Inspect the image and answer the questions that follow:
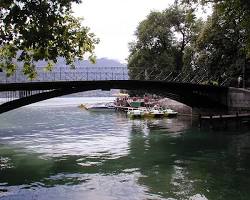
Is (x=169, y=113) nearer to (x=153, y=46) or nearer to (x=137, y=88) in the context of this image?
(x=137, y=88)

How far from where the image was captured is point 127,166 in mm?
25281

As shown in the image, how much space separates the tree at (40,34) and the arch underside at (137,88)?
19.7m

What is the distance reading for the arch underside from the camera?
39062 mm

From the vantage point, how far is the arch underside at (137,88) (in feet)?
128

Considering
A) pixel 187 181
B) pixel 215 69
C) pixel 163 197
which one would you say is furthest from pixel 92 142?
pixel 215 69

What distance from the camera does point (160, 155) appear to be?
2930 centimetres

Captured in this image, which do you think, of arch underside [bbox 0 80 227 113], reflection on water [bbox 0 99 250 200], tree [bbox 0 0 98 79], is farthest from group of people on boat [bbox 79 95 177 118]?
tree [bbox 0 0 98 79]

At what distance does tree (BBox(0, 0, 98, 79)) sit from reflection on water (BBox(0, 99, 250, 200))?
6.07 m

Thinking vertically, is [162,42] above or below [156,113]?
above

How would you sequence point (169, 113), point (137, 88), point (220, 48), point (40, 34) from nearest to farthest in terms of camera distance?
point (40, 34)
point (137, 88)
point (220, 48)
point (169, 113)

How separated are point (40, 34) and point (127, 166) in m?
12.9

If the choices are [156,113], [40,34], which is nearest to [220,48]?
[156,113]

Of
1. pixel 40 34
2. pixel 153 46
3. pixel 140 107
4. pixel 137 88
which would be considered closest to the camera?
pixel 40 34

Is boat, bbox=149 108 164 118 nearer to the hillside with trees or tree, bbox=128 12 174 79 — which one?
the hillside with trees
